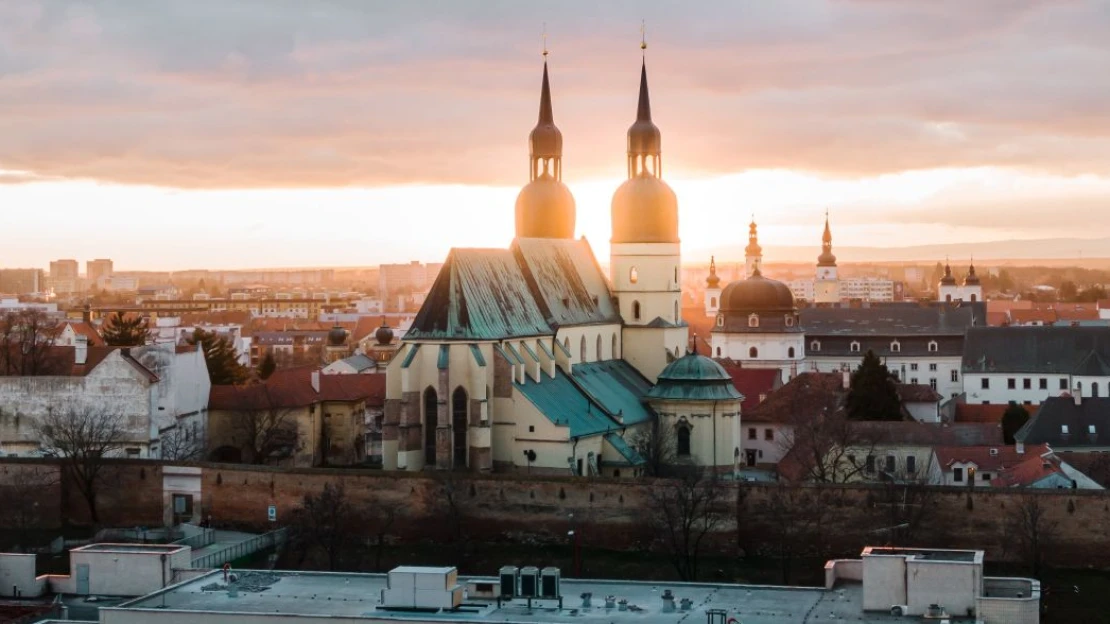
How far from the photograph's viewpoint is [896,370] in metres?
113

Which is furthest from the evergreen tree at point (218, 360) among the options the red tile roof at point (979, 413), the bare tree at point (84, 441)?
the red tile roof at point (979, 413)

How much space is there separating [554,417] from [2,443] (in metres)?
21.6

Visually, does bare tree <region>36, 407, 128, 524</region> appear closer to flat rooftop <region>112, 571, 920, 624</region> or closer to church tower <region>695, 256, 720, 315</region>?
flat rooftop <region>112, 571, 920, 624</region>

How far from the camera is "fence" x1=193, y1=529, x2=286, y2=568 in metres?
54.9

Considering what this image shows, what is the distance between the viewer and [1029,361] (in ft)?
331

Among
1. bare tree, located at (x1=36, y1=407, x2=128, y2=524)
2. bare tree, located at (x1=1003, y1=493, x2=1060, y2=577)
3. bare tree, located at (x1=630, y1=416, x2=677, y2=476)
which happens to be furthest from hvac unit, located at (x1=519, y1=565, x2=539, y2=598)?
bare tree, located at (x1=36, y1=407, x2=128, y2=524)

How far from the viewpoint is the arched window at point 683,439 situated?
70.4 metres

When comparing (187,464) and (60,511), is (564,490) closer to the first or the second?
(187,464)

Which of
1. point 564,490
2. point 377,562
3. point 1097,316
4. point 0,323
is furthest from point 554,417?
point 1097,316

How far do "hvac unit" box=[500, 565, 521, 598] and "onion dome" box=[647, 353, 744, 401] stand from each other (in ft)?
105

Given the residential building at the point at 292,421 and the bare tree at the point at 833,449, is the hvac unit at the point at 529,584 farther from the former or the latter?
the residential building at the point at 292,421

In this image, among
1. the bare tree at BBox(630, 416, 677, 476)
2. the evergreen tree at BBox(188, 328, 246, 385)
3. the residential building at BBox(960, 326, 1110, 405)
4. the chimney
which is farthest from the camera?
the residential building at BBox(960, 326, 1110, 405)

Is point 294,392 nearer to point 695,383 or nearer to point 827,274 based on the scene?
point 695,383

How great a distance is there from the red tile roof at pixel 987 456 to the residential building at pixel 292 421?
25.3 metres
